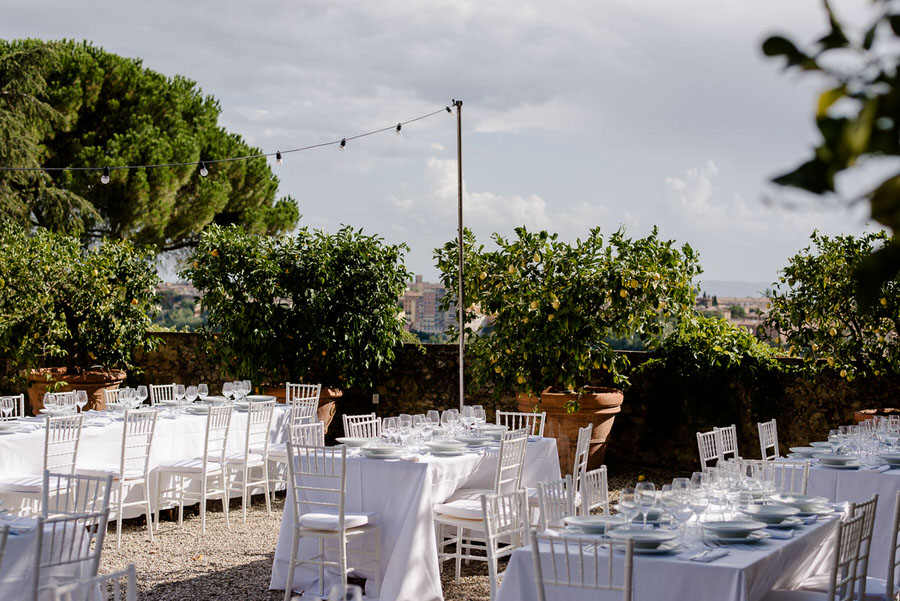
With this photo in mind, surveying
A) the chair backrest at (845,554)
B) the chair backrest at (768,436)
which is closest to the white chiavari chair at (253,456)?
the chair backrest at (768,436)

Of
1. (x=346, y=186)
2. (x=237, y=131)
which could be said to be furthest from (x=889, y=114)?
(x=237, y=131)

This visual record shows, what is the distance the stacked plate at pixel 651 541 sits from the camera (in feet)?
10.8

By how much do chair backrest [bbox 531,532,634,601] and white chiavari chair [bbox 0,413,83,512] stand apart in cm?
401

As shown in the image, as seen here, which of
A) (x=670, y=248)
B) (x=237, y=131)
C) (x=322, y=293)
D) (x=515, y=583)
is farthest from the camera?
(x=237, y=131)

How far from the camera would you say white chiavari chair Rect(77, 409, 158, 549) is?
6473 mm

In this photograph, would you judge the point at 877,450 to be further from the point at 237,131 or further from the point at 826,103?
the point at 237,131

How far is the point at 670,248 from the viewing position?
8.60 m

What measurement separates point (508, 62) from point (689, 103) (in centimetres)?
463

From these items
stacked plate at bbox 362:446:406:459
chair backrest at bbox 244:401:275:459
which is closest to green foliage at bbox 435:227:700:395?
chair backrest at bbox 244:401:275:459

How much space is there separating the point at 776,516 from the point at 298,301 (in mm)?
6977

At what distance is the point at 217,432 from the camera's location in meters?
7.95

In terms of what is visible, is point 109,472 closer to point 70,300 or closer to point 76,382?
point 76,382

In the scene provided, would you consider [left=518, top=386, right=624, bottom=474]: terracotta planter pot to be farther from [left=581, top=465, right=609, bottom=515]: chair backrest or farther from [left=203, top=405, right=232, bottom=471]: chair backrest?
[left=581, top=465, right=609, bottom=515]: chair backrest

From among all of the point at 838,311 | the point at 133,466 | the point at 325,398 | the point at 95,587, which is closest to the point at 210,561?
the point at 133,466
